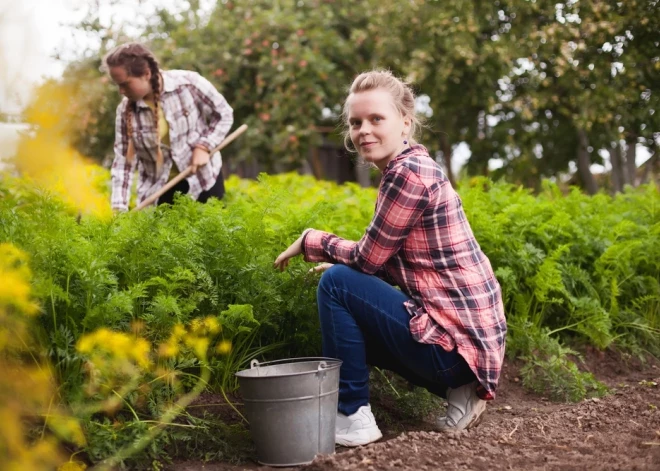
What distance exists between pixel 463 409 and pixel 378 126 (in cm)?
127

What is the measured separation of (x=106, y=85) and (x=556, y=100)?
7241 mm

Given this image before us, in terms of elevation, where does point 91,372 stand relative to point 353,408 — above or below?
above

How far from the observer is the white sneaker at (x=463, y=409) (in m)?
3.27

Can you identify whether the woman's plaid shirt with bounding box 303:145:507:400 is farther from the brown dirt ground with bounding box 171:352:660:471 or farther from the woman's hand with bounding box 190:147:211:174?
the woman's hand with bounding box 190:147:211:174

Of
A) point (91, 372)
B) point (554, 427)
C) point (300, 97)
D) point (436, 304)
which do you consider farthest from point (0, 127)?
point (300, 97)

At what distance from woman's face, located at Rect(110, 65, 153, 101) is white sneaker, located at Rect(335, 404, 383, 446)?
105 inches

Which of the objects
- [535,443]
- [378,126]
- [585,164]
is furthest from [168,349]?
[585,164]

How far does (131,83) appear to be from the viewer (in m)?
4.84

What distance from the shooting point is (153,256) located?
129 inches

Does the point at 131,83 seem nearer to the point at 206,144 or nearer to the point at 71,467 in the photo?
the point at 206,144

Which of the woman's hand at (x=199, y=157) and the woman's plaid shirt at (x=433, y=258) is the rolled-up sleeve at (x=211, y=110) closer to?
the woman's hand at (x=199, y=157)

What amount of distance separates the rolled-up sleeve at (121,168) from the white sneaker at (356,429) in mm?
2581

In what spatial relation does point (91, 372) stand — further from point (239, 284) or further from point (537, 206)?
point (537, 206)

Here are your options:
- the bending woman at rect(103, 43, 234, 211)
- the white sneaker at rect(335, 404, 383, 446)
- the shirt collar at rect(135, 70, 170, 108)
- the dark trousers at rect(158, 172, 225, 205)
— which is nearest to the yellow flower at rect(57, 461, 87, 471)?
the white sneaker at rect(335, 404, 383, 446)
